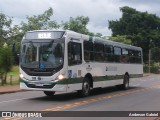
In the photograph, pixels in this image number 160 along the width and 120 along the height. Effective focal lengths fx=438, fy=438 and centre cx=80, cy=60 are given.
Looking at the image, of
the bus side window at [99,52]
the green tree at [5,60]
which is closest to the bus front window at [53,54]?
the bus side window at [99,52]

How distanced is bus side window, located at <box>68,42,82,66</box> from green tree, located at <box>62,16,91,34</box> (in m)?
42.1

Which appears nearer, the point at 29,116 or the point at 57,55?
the point at 29,116

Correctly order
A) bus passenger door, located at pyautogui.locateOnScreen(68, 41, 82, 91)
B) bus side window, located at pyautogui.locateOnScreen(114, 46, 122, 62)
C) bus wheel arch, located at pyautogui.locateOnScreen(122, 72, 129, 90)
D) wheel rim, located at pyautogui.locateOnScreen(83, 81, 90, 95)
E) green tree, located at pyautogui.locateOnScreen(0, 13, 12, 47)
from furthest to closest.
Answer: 1. green tree, located at pyautogui.locateOnScreen(0, 13, 12, 47)
2. bus wheel arch, located at pyautogui.locateOnScreen(122, 72, 129, 90)
3. bus side window, located at pyautogui.locateOnScreen(114, 46, 122, 62)
4. wheel rim, located at pyautogui.locateOnScreen(83, 81, 90, 95)
5. bus passenger door, located at pyautogui.locateOnScreen(68, 41, 82, 91)

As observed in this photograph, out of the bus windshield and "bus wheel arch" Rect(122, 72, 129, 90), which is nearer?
the bus windshield

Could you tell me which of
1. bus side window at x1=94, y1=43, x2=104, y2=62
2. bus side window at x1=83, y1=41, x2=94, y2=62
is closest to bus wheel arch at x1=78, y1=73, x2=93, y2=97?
bus side window at x1=83, y1=41, x2=94, y2=62

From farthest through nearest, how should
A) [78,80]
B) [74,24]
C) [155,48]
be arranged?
[155,48]
[74,24]
[78,80]

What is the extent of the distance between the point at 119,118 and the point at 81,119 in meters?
1.24

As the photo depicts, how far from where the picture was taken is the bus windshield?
60.2 feet

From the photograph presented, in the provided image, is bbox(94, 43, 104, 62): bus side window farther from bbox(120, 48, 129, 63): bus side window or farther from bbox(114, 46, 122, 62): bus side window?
bbox(120, 48, 129, 63): bus side window

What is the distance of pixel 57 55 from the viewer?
60.4ft

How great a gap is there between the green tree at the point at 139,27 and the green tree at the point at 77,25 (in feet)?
53.7

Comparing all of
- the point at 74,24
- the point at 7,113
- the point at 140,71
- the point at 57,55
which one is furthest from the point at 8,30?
the point at 7,113

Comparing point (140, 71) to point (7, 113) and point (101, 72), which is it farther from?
point (7, 113)

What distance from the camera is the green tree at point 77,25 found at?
6241cm
